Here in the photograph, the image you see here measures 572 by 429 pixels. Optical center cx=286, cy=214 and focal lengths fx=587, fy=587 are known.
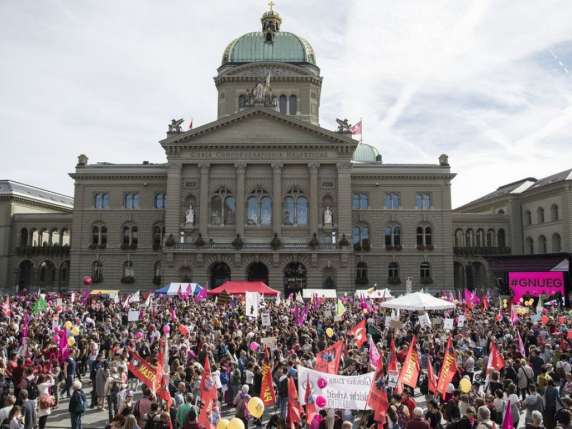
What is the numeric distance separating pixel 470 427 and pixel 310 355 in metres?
9.46

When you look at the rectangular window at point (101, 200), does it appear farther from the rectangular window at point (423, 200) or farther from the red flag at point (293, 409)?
the red flag at point (293, 409)

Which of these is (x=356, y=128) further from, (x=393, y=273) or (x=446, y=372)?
(x=446, y=372)

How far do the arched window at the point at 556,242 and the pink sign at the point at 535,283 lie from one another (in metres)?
17.4

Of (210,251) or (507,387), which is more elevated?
(210,251)

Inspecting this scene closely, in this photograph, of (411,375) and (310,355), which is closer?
(411,375)

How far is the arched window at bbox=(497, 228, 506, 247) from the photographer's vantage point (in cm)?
7300

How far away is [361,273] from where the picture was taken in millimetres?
65188

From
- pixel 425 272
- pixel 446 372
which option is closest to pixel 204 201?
pixel 425 272

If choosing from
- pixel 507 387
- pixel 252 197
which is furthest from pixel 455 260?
pixel 507 387

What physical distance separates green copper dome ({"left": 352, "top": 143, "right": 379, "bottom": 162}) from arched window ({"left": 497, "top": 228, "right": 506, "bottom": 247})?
27599mm

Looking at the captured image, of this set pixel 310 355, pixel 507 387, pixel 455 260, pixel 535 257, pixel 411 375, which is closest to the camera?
pixel 507 387

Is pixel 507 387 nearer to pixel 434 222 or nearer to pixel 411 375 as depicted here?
pixel 411 375

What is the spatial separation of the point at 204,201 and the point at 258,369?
42282 millimetres

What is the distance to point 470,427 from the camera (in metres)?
12.4
